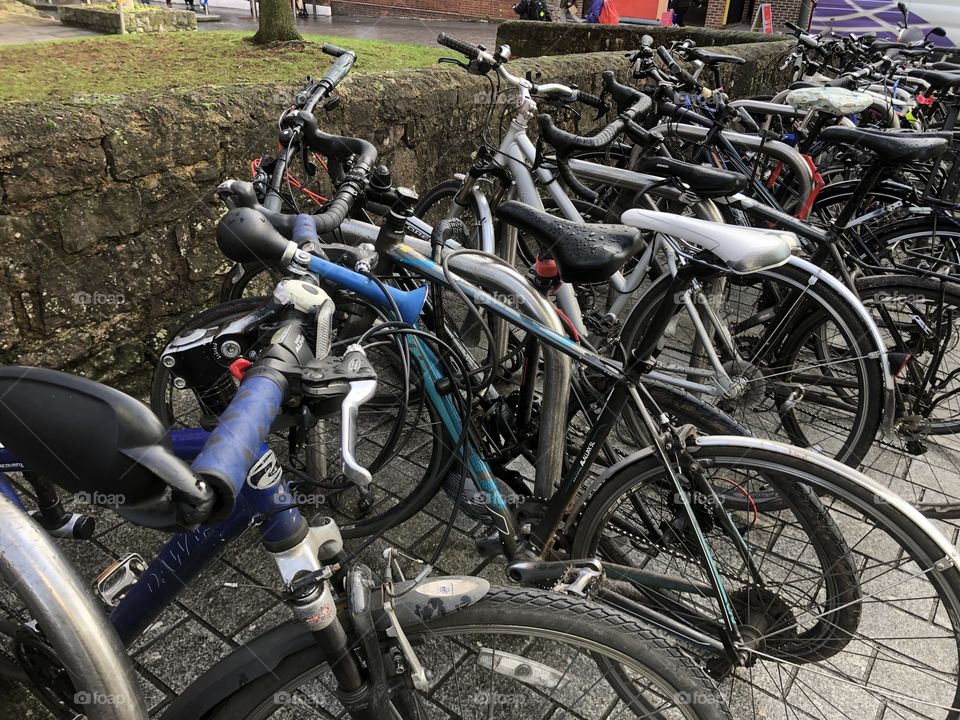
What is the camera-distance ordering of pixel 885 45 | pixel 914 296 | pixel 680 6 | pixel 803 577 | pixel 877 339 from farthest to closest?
pixel 680 6
pixel 885 45
pixel 914 296
pixel 877 339
pixel 803 577

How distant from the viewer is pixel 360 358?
1.14m

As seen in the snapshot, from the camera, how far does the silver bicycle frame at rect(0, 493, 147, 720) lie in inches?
37.7

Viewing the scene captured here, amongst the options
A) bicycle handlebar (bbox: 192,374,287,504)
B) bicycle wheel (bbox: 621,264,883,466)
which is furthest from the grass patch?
bicycle handlebar (bbox: 192,374,287,504)

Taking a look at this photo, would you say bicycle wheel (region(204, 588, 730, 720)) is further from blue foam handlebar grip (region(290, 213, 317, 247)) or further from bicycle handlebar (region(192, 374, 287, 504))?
blue foam handlebar grip (region(290, 213, 317, 247))

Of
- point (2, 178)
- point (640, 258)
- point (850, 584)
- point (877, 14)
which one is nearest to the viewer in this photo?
point (850, 584)

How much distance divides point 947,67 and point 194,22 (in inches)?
480

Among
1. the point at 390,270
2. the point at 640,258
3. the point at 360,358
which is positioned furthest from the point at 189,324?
the point at 640,258

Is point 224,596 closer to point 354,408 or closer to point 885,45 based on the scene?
point 354,408

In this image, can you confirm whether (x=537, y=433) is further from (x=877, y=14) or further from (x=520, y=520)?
(x=877, y=14)

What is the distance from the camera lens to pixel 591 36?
985 centimetres

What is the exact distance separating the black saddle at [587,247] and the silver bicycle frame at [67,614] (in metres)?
1.25

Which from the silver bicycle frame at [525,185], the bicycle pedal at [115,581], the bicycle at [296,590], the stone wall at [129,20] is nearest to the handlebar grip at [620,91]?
the silver bicycle frame at [525,185]

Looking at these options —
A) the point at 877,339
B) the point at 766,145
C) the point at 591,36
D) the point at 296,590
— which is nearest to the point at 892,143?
the point at 877,339

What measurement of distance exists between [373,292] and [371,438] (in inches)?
25.9
